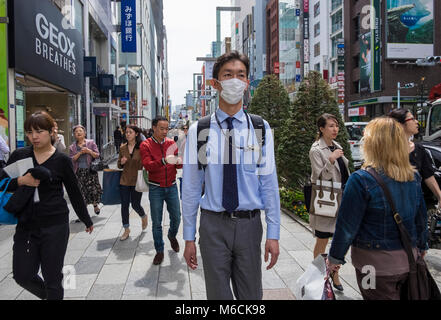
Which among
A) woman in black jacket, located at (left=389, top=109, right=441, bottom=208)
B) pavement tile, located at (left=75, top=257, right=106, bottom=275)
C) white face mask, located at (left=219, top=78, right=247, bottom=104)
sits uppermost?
white face mask, located at (left=219, top=78, right=247, bottom=104)

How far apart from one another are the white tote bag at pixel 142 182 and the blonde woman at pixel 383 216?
4140 mm

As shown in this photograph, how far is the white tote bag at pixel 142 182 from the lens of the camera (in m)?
6.29

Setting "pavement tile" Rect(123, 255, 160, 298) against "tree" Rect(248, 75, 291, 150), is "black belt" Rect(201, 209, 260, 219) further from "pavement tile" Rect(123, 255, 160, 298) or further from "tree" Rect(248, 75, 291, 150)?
"tree" Rect(248, 75, 291, 150)

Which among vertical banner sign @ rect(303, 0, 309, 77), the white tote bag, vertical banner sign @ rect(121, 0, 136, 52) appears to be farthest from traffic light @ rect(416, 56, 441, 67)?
vertical banner sign @ rect(303, 0, 309, 77)

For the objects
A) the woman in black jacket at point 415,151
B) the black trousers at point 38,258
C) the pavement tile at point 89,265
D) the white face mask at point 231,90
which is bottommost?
the pavement tile at point 89,265

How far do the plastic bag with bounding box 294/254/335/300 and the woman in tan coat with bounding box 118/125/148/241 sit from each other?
15.2 feet

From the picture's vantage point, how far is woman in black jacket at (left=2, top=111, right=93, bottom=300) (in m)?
3.28

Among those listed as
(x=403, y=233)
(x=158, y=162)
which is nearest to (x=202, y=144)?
(x=403, y=233)

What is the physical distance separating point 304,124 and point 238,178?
21.3ft

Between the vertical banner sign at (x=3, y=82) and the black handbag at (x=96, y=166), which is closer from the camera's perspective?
the black handbag at (x=96, y=166)

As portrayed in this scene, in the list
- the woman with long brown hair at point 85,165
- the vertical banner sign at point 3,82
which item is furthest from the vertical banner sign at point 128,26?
the woman with long brown hair at point 85,165

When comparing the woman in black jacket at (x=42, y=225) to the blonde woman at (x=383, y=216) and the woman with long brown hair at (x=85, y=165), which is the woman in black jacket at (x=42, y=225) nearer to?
the blonde woman at (x=383, y=216)

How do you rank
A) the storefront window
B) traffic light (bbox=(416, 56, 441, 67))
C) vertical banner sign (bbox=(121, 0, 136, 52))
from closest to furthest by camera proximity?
the storefront window
traffic light (bbox=(416, 56, 441, 67))
vertical banner sign (bbox=(121, 0, 136, 52))
